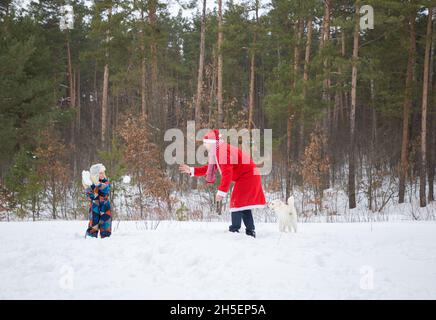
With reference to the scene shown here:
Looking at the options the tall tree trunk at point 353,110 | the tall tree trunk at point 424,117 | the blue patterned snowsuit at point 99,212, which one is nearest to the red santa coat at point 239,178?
the blue patterned snowsuit at point 99,212

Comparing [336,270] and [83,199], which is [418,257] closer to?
[336,270]

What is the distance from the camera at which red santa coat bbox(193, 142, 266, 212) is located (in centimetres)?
511

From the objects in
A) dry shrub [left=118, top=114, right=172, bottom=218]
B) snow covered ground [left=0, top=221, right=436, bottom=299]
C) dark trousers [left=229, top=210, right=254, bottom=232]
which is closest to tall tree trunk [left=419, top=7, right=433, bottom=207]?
dry shrub [left=118, top=114, right=172, bottom=218]

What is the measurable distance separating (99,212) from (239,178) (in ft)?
7.25

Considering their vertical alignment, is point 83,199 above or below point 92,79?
below

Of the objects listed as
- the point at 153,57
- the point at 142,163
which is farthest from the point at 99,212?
the point at 153,57

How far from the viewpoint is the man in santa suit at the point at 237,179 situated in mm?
5102

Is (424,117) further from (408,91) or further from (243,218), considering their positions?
(243,218)

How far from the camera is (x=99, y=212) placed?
506 centimetres

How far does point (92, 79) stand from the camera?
125 ft

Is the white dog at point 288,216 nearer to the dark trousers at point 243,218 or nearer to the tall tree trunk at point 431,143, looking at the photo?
the dark trousers at point 243,218

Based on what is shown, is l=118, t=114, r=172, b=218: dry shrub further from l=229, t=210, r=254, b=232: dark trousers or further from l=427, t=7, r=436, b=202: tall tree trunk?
l=427, t=7, r=436, b=202: tall tree trunk

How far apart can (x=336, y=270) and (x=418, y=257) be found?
3.54ft
